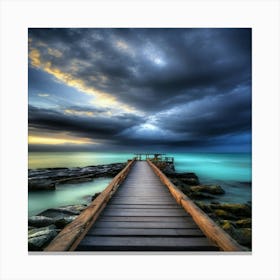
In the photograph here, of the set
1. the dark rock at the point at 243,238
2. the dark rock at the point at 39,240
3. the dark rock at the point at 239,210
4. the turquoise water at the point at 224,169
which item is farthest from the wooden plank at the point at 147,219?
the dark rock at the point at 239,210

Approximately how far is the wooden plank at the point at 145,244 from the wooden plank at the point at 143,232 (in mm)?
70

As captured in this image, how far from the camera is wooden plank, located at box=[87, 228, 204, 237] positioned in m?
1.74

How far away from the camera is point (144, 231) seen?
1809 millimetres

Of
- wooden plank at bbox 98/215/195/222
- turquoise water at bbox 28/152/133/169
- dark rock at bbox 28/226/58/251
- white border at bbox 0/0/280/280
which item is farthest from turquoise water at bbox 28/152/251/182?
wooden plank at bbox 98/215/195/222

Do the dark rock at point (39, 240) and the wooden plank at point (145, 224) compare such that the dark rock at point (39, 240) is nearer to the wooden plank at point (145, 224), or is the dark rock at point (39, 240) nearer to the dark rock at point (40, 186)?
the wooden plank at point (145, 224)

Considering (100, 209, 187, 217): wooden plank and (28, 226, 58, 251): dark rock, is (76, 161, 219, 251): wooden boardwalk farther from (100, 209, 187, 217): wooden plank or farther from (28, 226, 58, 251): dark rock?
(28, 226, 58, 251): dark rock

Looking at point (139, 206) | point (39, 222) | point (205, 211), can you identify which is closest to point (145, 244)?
point (139, 206)

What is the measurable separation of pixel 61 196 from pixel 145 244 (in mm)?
7129

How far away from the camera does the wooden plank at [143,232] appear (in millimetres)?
1739

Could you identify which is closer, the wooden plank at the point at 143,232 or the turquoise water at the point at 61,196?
the wooden plank at the point at 143,232
